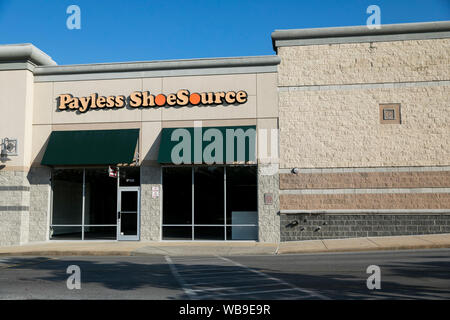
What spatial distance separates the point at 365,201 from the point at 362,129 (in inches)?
122

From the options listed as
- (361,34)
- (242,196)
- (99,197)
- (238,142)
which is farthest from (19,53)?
(361,34)

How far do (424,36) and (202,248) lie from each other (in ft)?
43.2

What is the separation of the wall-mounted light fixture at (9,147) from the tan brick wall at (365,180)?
39.6ft

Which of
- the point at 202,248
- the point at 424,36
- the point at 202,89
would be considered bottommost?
the point at 202,248

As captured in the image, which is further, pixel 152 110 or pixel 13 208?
pixel 152 110

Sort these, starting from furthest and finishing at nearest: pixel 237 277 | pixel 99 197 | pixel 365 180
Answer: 1. pixel 99 197
2. pixel 365 180
3. pixel 237 277

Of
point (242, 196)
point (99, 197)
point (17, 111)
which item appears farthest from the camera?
point (99, 197)

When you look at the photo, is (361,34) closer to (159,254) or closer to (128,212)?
(159,254)

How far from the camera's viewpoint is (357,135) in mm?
19031

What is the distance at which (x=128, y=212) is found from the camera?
20016 mm

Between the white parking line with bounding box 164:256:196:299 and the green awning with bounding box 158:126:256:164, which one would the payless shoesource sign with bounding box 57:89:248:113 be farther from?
the white parking line with bounding box 164:256:196:299

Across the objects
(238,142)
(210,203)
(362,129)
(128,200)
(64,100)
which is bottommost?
(210,203)

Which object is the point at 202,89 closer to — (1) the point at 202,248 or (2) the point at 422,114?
(1) the point at 202,248

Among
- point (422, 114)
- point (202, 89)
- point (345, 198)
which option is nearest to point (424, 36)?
point (422, 114)
